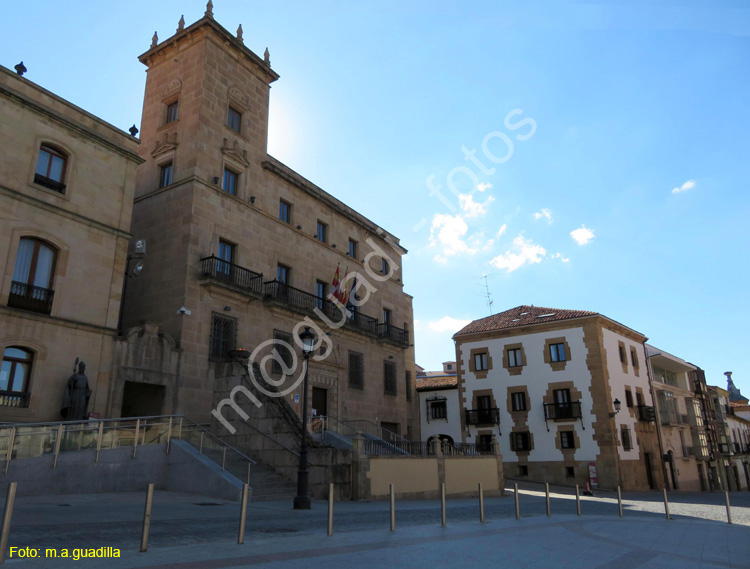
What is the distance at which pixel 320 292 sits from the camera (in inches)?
1166

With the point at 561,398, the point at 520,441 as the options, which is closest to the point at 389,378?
the point at 520,441

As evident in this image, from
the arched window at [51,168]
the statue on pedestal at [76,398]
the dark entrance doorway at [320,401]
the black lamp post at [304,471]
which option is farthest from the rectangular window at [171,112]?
the black lamp post at [304,471]

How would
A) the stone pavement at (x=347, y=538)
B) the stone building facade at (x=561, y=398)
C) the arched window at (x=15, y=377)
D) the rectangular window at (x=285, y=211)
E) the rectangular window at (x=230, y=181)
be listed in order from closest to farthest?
the stone pavement at (x=347, y=538) → the arched window at (x=15, y=377) → the rectangular window at (x=230, y=181) → the rectangular window at (x=285, y=211) → the stone building facade at (x=561, y=398)

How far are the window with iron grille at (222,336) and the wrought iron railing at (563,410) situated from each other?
20923 mm

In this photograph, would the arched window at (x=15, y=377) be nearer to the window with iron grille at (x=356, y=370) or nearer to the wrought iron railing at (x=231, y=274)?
the wrought iron railing at (x=231, y=274)

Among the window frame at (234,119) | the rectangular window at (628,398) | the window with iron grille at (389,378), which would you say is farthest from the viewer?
the rectangular window at (628,398)

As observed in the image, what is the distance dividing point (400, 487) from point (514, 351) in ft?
66.5

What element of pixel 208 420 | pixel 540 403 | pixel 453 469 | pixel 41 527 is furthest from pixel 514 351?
pixel 41 527

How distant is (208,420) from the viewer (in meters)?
21.4

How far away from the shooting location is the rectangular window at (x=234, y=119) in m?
26.6

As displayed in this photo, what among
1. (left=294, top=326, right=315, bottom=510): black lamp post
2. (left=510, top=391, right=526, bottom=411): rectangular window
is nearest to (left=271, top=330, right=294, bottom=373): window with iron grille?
(left=294, top=326, right=315, bottom=510): black lamp post

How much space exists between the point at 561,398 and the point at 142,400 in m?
24.8

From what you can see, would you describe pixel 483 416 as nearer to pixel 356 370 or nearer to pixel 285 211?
pixel 356 370

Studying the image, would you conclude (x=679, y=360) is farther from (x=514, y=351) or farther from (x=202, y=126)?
(x=202, y=126)
